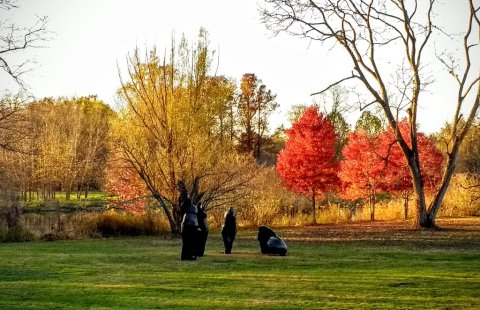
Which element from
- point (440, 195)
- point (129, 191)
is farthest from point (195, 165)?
point (440, 195)

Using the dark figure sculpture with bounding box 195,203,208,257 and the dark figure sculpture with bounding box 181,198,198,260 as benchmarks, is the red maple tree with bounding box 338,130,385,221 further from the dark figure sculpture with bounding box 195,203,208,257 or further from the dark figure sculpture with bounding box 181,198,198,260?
the dark figure sculpture with bounding box 181,198,198,260

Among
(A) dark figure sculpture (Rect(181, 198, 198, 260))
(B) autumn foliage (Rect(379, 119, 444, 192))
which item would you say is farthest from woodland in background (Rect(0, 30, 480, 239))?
(A) dark figure sculpture (Rect(181, 198, 198, 260))

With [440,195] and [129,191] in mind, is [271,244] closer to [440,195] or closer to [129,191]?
[440,195]

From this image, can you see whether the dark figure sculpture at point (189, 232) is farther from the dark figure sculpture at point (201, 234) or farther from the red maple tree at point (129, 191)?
the red maple tree at point (129, 191)

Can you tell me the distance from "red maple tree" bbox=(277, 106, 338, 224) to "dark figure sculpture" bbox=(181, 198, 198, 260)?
1878cm

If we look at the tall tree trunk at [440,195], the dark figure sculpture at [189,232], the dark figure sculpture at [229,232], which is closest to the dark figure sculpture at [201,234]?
the dark figure sculpture at [189,232]

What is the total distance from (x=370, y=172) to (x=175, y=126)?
13133 millimetres

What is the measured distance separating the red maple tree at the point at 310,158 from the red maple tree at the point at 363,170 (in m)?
0.92

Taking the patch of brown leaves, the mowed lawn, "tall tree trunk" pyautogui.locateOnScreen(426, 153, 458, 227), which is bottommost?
the mowed lawn

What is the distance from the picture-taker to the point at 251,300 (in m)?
10.4

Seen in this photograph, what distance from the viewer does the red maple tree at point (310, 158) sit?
3553 centimetres

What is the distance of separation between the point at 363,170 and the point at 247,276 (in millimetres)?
22751

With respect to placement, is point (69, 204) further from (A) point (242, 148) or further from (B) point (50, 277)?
(B) point (50, 277)

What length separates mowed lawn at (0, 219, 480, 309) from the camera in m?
10.3
